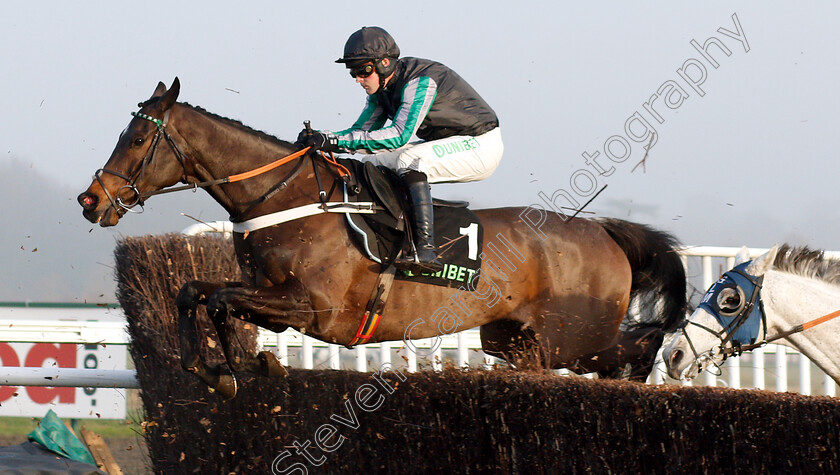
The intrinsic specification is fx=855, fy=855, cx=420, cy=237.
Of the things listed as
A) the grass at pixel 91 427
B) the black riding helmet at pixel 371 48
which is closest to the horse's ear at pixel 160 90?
the black riding helmet at pixel 371 48

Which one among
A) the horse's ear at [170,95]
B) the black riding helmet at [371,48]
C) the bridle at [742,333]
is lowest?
the bridle at [742,333]

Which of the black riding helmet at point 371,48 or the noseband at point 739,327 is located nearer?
the noseband at point 739,327

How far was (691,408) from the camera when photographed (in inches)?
103

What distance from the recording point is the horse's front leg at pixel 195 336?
3928 mm

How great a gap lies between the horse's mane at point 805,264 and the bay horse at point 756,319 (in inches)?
1.2

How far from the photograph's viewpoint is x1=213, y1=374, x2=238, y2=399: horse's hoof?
4059 mm

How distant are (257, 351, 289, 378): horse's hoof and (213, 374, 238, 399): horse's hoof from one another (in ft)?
0.51

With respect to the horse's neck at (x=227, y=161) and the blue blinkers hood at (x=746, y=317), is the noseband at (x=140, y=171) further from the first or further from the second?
the blue blinkers hood at (x=746, y=317)

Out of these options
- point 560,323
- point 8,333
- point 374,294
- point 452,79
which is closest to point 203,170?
point 374,294

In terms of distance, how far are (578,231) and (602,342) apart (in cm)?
67

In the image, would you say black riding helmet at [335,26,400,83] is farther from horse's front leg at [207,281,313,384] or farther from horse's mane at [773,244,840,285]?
horse's mane at [773,244,840,285]

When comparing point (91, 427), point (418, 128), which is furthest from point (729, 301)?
point (91, 427)

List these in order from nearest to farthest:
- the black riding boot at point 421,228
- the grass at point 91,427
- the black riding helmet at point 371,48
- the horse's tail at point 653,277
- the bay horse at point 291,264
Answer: the bay horse at point 291,264, the black riding boot at point 421,228, the black riding helmet at point 371,48, the horse's tail at point 653,277, the grass at point 91,427

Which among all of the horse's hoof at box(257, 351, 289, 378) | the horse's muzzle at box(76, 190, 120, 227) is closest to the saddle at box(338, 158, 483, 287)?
the horse's hoof at box(257, 351, 289, 378)
